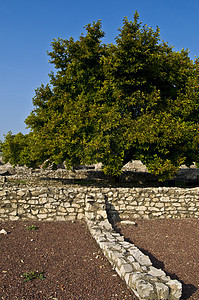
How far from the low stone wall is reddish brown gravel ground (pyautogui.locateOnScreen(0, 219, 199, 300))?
592 millimetres

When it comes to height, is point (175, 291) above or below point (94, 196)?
below

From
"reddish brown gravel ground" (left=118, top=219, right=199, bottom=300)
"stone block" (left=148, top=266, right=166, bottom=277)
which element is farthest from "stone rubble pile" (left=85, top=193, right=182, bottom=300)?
"reddish brown gravel ground" (left=118, top=219, right=199, bottom=300)

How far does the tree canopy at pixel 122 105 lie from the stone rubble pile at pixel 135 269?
6.70 meters

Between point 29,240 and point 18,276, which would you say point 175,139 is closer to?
point 29,240

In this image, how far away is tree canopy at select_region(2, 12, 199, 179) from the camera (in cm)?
1492

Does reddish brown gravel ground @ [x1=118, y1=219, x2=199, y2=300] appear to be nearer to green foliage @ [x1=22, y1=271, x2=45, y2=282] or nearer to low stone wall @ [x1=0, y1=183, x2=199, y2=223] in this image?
low stone wall @ [x1=0, y1=183, x2=199, y2=223]

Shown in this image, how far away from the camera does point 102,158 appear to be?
1518 centimetres

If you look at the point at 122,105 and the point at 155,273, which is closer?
the point at 155,273

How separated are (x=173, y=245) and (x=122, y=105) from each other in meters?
9.79

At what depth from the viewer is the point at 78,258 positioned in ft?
24.1

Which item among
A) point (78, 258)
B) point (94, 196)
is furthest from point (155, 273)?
point (94, 196)

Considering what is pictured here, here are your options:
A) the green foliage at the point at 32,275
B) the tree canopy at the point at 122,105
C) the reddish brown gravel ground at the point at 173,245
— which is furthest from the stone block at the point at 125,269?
the tree canopy at the point at 122,105

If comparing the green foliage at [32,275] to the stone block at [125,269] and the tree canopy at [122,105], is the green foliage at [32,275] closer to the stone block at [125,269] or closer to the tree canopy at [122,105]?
the stone block at [125,269]

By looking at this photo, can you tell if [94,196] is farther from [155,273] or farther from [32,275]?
[155,273]
